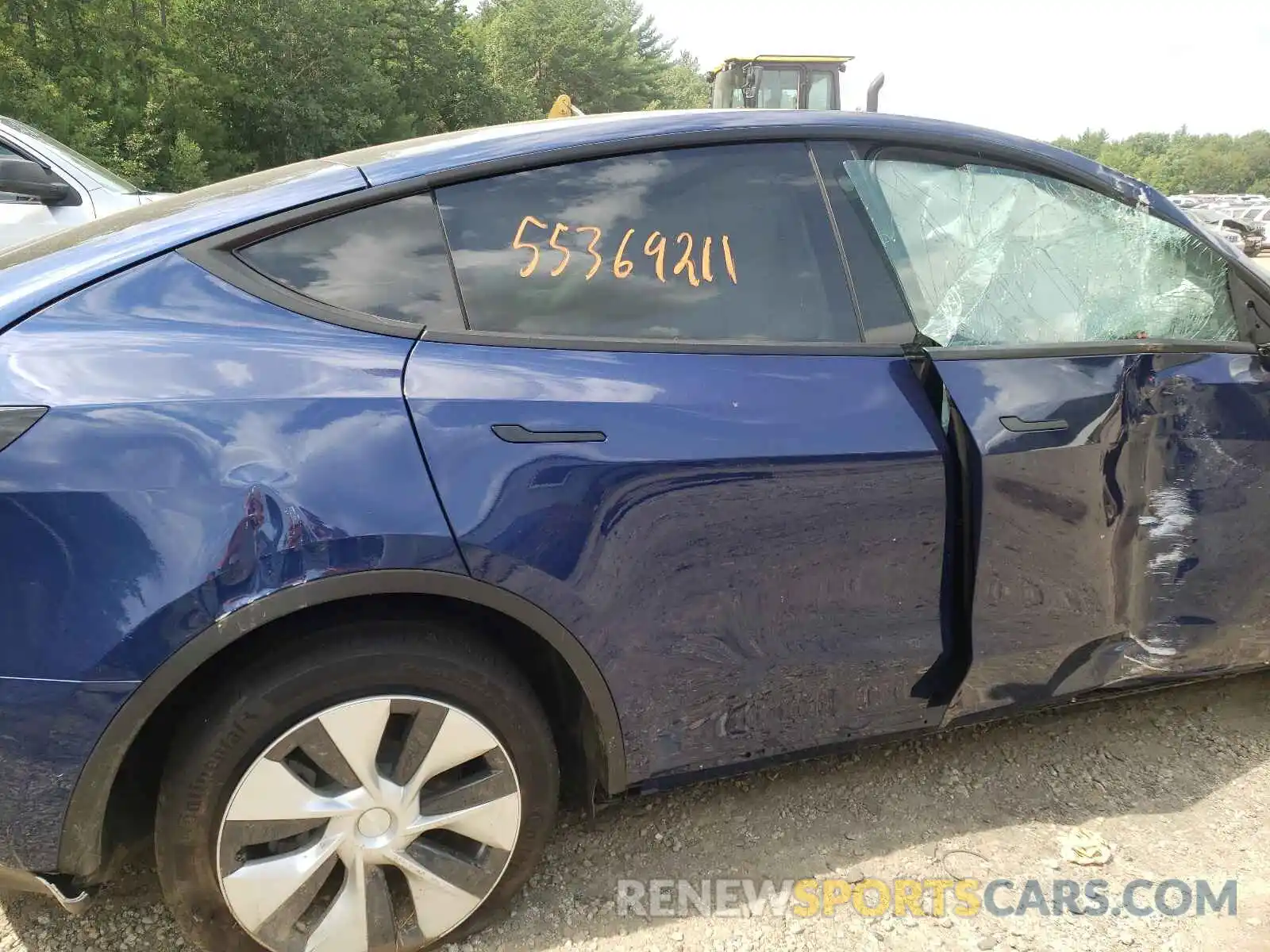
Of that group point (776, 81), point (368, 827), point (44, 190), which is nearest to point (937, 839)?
point (368, 827)

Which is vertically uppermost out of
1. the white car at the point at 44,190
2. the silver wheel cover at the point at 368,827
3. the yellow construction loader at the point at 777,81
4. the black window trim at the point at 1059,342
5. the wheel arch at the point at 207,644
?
the yellow construction loader at the point at 777,81

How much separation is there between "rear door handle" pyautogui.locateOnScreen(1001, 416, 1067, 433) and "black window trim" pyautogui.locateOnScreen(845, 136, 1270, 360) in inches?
6.2

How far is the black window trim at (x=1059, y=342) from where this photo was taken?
2086 millimetres

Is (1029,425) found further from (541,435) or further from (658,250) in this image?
(541,435)

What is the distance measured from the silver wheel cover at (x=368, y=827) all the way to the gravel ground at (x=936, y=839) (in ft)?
0.75

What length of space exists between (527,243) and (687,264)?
35 centimetres

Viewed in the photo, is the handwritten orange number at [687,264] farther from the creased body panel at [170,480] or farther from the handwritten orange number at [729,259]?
the creased body panel at [170,480]

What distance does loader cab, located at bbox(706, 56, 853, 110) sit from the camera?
1441cm

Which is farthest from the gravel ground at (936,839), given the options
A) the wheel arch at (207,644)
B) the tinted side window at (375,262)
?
the tinted side window at (375,262)

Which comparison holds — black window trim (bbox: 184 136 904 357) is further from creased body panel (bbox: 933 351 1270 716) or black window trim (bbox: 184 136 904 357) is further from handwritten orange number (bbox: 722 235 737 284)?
creased body panel (bbox: 933 351 1270 716)

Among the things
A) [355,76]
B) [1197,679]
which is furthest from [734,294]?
[355,76]

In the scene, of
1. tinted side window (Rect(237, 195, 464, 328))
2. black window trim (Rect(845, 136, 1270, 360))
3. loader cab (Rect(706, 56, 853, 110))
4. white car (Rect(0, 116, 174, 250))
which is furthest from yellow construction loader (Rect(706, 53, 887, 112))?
tinted side window (Rect(237, 195, 464, 328))

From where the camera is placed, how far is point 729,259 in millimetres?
1967

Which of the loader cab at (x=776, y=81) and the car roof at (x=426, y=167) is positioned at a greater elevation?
the loader cab at (x=776, y=81)
